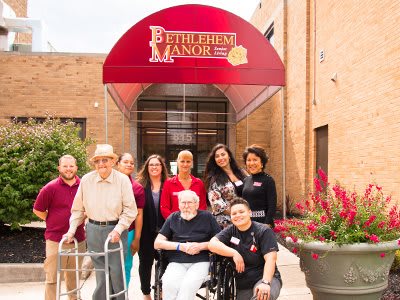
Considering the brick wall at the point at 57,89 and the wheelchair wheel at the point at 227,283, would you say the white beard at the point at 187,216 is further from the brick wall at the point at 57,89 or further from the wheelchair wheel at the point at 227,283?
the brick wall at the point at 57,89

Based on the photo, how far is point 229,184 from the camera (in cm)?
512

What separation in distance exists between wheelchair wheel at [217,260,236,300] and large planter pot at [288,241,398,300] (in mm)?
688

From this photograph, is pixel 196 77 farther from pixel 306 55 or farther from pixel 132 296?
pixel 306 55

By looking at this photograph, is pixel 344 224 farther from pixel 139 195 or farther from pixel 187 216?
pixel 139 195

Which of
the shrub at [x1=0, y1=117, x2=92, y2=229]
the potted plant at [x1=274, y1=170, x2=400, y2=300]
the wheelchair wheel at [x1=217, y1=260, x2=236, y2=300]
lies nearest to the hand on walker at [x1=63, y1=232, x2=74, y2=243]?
the wheelchair wheel at [x1=217, y1=260, x2=236, y2=300]

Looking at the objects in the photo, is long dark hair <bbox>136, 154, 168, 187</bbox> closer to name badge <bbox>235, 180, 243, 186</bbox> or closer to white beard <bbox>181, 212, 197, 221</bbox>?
name badge <bbox>235, 180, 243, 186</bbox>

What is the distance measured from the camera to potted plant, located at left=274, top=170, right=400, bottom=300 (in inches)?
152

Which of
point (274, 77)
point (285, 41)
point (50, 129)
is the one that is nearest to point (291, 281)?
point (274, 77)

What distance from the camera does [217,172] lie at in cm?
524

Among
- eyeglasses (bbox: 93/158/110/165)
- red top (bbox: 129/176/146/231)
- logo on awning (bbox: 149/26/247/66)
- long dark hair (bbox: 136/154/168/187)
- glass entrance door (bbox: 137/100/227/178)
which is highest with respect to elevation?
logo on awning (bbox: 149/26/247/66)

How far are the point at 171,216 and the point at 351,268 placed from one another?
1760 mm

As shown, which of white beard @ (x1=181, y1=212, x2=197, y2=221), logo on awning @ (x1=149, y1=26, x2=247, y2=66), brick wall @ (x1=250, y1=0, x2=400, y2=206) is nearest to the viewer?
white beard @ (x1=181, y1=212, x2=197, y2=221)

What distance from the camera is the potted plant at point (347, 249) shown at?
3869 mm

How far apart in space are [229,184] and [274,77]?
397 centimetres
